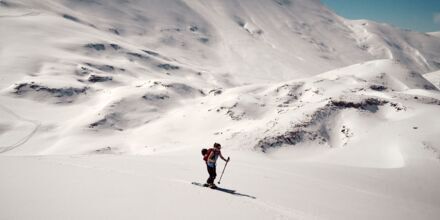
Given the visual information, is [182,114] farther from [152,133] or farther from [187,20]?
[187,20]

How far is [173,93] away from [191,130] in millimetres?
26434

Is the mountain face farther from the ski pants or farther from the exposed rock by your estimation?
the ski pants

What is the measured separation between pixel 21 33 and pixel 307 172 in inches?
4370

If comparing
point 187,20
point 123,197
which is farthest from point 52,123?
point 187,20

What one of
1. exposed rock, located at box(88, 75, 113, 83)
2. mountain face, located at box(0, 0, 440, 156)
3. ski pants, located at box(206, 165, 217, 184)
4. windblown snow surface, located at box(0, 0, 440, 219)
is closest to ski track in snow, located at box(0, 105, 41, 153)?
mountain face, located at box(0, 0, 440, 156)

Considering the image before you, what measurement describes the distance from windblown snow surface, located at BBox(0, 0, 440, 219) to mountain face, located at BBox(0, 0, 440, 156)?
12.0 inches

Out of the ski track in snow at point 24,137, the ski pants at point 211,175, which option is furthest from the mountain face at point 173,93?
the ski pants at point 211,175

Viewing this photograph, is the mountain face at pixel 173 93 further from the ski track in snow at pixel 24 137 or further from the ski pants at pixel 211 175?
the ski pants at pixel 211 175

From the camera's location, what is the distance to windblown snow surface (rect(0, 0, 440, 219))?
36.3ft

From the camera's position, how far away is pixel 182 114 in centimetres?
5894

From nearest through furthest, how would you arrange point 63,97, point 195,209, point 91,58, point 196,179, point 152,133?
point 195,209, point 196,179, point 152,133, point 63,97, point 91,58

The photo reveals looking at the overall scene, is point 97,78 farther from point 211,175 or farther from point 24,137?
point 211,175

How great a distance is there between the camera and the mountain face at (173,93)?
126 feet

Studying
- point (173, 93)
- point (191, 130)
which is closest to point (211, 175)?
point (191, 130)
